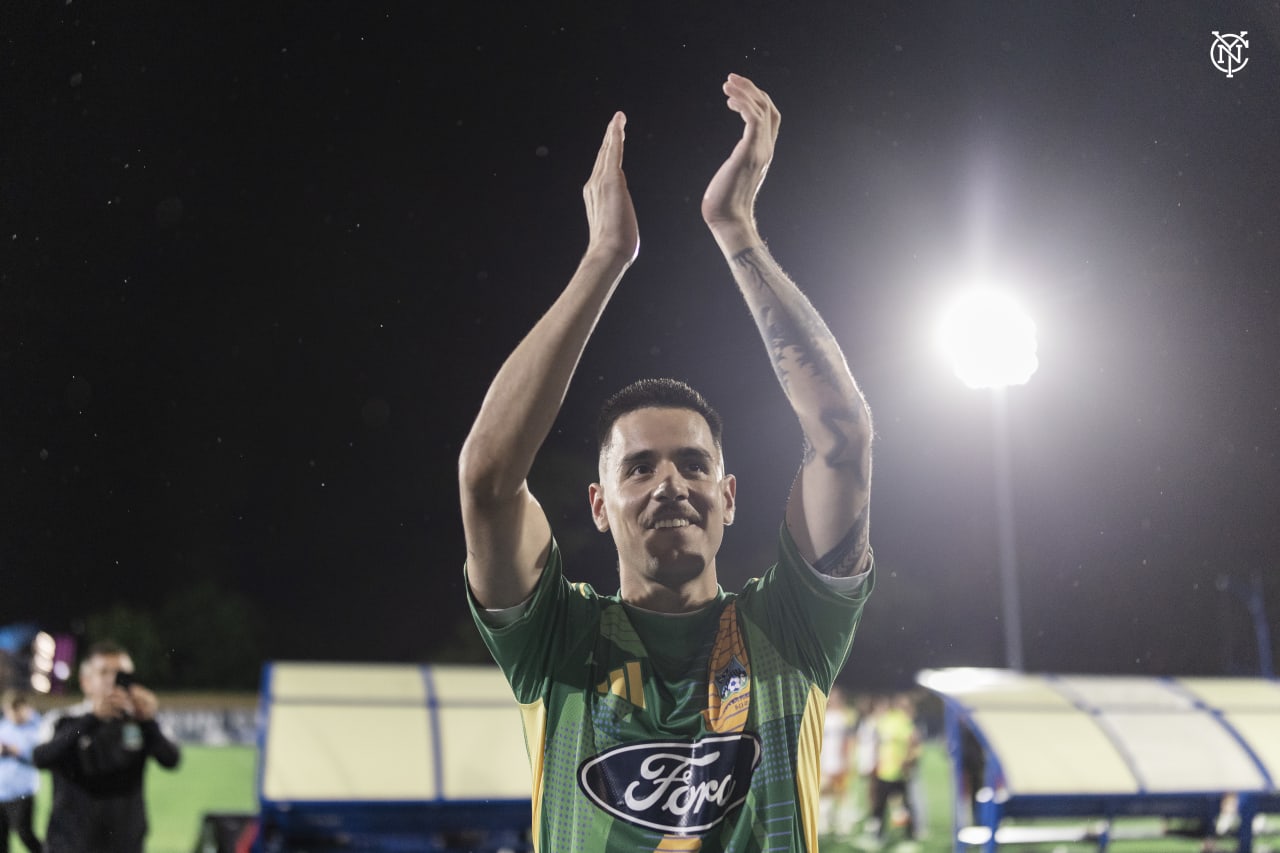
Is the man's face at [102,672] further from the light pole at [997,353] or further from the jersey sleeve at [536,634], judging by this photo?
the light pole at [997,353]

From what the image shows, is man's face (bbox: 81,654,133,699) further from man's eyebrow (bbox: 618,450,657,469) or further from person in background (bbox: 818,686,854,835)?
person in background (bbox: 818,686,854,835)

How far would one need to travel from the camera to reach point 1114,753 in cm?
579

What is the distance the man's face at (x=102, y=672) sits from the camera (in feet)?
14.2

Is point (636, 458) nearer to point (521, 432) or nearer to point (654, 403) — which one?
point (654, 403)

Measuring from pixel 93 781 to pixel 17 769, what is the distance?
1.80 meters

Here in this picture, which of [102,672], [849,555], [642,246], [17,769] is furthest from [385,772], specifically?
[849,555]

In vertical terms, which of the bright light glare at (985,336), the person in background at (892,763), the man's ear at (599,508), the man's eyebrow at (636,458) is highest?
the bright light glare at (985,336)

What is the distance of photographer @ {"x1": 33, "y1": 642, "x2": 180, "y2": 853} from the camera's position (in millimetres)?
4301

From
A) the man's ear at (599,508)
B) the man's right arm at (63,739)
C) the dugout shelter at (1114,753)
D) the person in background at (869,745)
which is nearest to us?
the man's ear at (599,508)

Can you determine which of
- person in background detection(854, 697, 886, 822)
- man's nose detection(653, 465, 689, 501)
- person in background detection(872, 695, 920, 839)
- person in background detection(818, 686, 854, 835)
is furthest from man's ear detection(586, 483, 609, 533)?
person in background detection(818, 686, 854, 835)

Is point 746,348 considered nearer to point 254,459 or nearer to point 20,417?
point 254,459

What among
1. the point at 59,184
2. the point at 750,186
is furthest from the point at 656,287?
the point at 59,184

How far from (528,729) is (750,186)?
107 cm

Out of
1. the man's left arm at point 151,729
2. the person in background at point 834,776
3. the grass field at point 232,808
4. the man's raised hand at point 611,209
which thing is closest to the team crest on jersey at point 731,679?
the man's raised hand at point 611,209
